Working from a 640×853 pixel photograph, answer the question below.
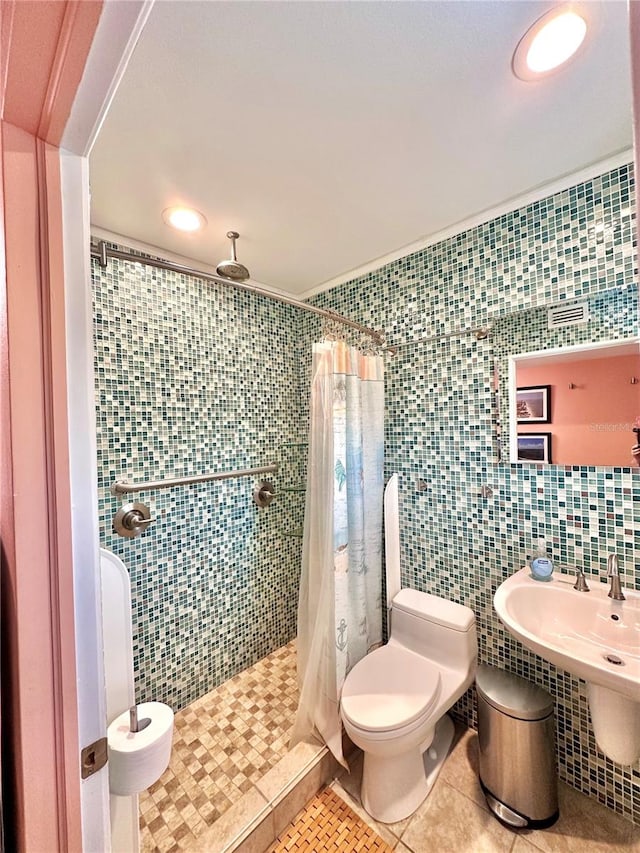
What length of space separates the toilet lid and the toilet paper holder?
28.2 inches

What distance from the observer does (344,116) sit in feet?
3.52

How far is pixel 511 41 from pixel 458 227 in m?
0.77

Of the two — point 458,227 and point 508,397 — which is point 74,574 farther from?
point 458,227

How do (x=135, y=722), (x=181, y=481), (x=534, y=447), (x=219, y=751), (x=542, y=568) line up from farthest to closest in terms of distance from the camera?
1. (x=181, y=481)
2. (x=219, y=751)
3. (x=534, y=447)
4. (x=542, y=568)
5. (x=135, y=722)

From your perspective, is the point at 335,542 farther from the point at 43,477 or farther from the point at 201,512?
the point at 43,477

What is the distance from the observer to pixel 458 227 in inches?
64.3

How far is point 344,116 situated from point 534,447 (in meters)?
1.41

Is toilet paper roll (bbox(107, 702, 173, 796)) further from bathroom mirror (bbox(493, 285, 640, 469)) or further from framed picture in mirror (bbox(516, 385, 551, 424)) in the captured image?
framed picture in mirror (bbox(516, 385, 551, 424))

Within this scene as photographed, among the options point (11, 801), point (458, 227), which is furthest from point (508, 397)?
point (11, 801)

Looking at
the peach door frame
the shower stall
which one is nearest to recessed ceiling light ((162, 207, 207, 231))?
the shower stall

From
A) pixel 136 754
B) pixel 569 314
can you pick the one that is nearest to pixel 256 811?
pixel 136 754

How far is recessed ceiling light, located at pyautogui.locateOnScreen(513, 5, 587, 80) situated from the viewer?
83cm

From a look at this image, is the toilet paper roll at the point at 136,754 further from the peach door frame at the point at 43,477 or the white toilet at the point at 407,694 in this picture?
the white toilet at the point at 407,694

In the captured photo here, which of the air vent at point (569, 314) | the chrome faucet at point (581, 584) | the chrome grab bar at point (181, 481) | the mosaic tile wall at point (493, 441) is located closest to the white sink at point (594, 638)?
the chrome faucet at point (581, 584)
